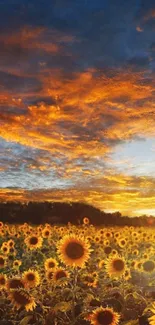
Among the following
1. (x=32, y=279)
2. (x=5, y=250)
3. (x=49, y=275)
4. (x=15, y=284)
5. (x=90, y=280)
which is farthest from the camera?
(x=5, y=250)

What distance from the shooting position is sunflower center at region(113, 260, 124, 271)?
10.5 m

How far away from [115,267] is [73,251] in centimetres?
180

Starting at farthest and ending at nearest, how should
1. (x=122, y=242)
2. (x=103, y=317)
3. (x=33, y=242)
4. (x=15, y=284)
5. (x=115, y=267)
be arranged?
(x=122, y=242) → (x=33, y=242) → (x=115, y=267) → (x=15, y=284) → (x=103, y=317)

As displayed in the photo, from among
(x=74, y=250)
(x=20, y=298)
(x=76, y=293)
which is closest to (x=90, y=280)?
(x=74, y=250)

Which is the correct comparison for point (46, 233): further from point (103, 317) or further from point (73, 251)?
point (103, 317)

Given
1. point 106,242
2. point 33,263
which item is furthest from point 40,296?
point 106,242

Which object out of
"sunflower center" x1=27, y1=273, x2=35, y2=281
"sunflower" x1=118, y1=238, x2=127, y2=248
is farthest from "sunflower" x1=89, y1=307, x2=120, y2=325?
"sunflower" x1=118, y1=238, x2=127, y2=248

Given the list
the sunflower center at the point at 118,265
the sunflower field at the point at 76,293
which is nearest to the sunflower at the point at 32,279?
the sunflower field at the point at 76,293

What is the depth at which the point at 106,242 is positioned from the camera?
1923 centimetres

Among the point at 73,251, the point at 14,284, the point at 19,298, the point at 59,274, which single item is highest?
the point at 73,251

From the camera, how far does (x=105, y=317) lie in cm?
738

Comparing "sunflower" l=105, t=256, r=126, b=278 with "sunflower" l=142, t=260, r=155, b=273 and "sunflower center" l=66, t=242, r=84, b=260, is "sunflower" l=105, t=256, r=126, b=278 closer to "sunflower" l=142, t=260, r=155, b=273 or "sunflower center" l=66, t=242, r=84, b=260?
"sunflower center" l=66, t=242, r=84, b=260

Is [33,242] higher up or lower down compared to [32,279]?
higher up

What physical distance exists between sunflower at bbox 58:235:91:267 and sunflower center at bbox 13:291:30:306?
102 centimetres
